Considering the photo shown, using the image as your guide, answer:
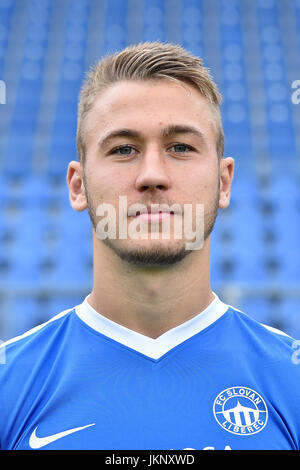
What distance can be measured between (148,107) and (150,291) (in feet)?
2.16

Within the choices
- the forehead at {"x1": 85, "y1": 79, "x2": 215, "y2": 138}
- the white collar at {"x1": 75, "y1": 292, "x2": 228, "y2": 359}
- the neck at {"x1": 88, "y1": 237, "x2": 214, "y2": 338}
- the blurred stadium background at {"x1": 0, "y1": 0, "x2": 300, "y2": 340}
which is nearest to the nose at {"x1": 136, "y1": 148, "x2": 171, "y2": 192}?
the forehead at {"x1": 85, "y1": 79, "x2": 215, "y2": 138}

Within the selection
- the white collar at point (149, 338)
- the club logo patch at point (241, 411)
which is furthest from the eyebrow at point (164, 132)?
the club logo patch at point (241, 411)

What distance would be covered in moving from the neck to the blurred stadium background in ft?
10.4

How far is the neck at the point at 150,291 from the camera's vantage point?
6.23 feet

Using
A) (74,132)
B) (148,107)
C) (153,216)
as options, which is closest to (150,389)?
Result: (153,216)

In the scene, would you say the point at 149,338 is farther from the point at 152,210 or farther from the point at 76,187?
the point at 76,187

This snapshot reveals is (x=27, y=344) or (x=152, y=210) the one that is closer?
(x=152, y=210)

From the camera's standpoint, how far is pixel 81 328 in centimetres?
203

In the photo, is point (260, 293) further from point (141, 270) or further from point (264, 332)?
point (141, 270)

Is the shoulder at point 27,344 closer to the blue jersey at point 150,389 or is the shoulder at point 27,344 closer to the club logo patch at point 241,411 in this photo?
the blue jersey at point 150,389

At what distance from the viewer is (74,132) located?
36.1 ft

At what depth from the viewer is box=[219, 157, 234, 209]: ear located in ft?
6.96

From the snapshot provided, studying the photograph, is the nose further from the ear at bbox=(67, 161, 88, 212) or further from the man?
the ear at bbox=(67, 161, 88, 212)
